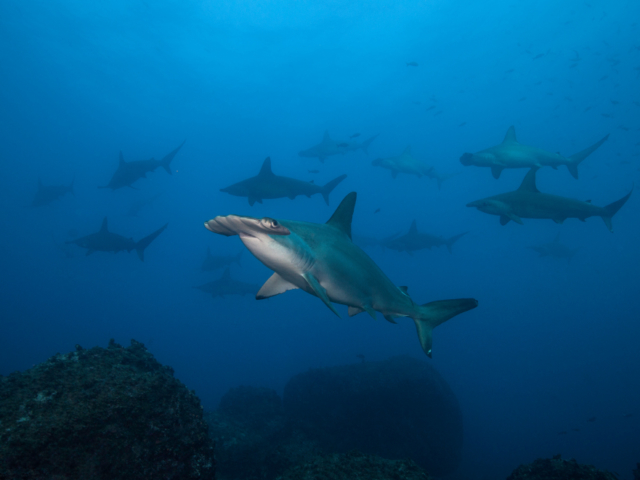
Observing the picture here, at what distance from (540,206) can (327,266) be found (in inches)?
303

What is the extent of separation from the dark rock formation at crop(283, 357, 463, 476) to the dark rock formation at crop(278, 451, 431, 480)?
8.11 meters

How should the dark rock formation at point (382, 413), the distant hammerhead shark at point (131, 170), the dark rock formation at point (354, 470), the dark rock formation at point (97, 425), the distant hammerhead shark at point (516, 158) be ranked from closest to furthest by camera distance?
1. the dark rock formation at point (97, 425)
2. the dark rock formation at point (354, 470)
3. the distant hammerhead shark at point (516, 158)
4. the dark rock formation at point (382, 413)
5. the distant hammerhead shark at point (131, 170)

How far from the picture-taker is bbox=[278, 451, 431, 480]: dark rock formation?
119 inches

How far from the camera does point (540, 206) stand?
317 inches

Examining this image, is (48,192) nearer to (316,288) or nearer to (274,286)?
(274,286)

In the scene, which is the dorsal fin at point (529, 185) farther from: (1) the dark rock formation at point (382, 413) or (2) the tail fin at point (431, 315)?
(1) the dark rock formation at point (382, 413)

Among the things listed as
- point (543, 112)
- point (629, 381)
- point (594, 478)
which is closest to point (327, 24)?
point (594, 478)

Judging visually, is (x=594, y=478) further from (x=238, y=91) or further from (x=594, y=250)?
(x=594, y=250)

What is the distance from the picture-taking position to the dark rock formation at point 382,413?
10922 mm

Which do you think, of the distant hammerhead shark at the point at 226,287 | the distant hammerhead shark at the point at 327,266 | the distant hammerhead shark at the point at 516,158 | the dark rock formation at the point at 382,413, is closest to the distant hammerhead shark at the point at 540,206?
the distant hammerhead shark at the point at 516,158

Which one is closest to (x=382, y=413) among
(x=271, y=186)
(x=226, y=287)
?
(x=271, y=186)

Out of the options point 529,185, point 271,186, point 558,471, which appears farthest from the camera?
point 271,186

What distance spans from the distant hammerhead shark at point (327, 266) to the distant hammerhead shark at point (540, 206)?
17.6 feet

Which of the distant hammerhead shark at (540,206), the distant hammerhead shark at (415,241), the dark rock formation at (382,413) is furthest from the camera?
the distant hammerhead shark at (415,241)
